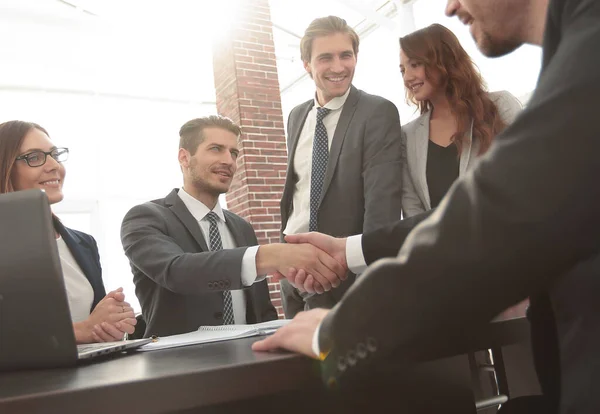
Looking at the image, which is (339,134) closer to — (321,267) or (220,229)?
(220,229)

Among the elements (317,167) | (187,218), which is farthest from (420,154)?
(187,218)

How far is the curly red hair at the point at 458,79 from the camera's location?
2.17m

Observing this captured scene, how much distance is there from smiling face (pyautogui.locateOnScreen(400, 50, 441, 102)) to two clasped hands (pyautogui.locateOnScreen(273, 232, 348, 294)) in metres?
0.95

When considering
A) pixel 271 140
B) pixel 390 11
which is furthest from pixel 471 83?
pixel 390 11

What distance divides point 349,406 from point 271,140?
13.3 feet

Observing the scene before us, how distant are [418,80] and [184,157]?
4.39ft

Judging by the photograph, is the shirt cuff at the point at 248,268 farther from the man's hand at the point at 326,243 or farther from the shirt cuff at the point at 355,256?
the shirt cuff at the point at 355,256

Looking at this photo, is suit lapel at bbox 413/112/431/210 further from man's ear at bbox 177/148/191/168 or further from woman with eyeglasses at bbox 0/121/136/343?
woman with eyeglasses at bbox 0/121/136/343

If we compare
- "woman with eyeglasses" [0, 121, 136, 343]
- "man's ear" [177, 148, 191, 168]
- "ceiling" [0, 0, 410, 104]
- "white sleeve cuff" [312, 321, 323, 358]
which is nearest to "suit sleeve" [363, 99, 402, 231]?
"man's ear" [177, 148, 191, 168]

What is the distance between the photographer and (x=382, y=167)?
225 centimetres

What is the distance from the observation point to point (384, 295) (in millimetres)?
556

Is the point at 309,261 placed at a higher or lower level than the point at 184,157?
lower

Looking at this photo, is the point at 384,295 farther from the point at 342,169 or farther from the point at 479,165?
the point at 342,169

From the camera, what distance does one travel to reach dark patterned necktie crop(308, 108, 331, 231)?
2428 mm
